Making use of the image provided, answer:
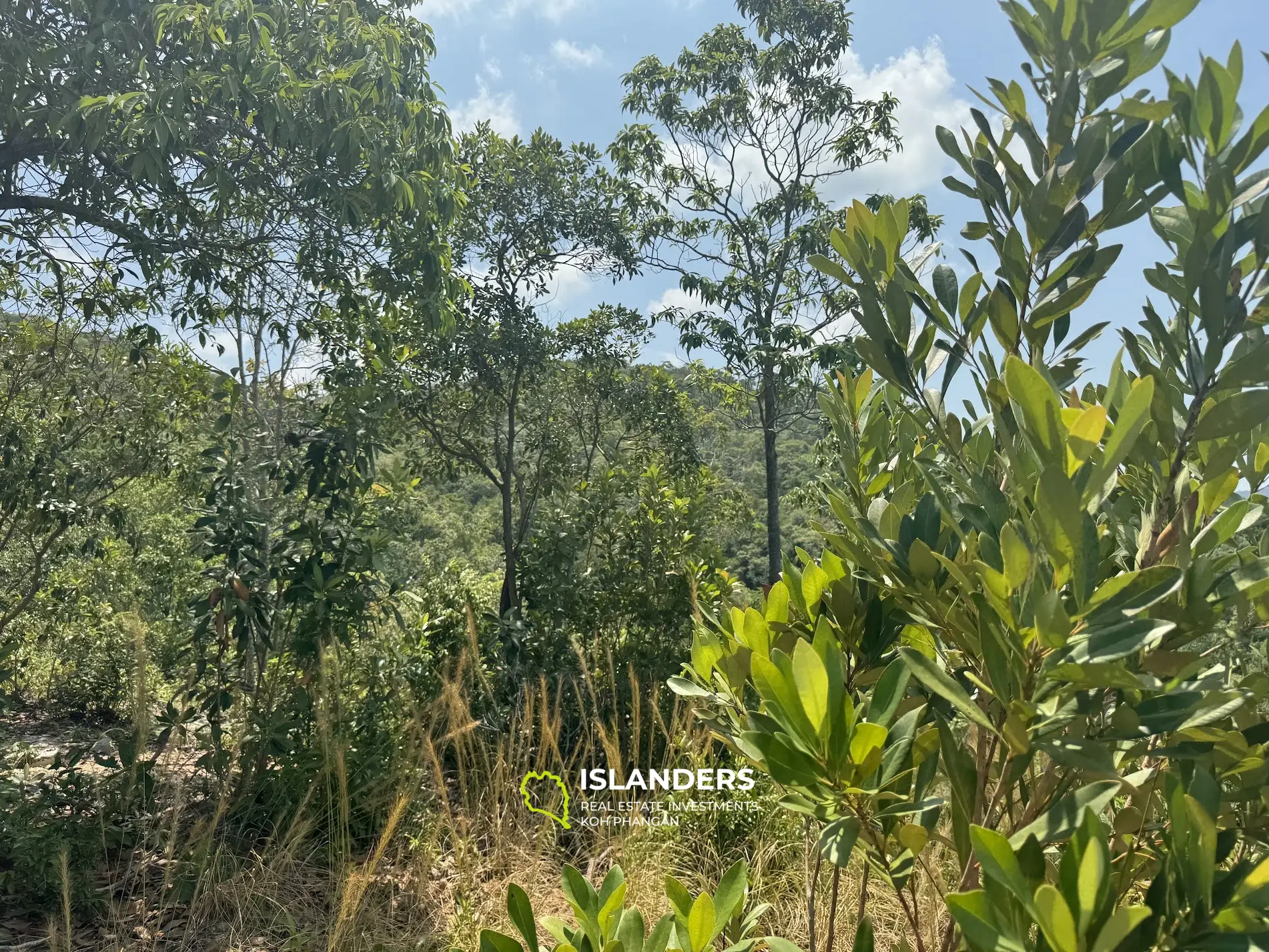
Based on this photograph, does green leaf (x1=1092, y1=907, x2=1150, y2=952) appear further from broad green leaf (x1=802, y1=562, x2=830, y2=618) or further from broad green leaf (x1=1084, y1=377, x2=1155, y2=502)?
broad green leaf (x1=802, y1=562, x2=830, y2=618)

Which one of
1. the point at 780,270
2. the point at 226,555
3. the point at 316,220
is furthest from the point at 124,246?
the point at 780,270

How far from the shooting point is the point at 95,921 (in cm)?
243

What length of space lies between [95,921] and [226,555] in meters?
1.22

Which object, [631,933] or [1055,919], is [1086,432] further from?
[631,933]

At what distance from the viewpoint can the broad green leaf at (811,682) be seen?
0.62 m

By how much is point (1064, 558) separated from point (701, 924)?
472mm

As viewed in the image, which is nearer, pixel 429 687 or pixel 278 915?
pixel 278 915

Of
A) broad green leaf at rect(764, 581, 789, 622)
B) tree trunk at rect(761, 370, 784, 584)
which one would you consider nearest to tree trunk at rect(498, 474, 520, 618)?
tree trunk at rect(761, 370, 784, 584)

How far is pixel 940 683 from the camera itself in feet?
2.00

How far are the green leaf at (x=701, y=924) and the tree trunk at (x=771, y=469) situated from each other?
18.4 feet

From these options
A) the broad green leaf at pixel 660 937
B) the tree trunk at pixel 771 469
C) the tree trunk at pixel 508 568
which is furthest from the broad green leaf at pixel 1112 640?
the tree trunk at pixel 771 469

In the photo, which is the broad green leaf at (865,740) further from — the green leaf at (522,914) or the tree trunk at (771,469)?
the tree trunk at (771,469)

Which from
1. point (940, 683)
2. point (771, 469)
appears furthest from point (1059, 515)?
point (771, 469)

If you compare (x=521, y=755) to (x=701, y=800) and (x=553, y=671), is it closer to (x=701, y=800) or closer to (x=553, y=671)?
(x=701, y=800)
